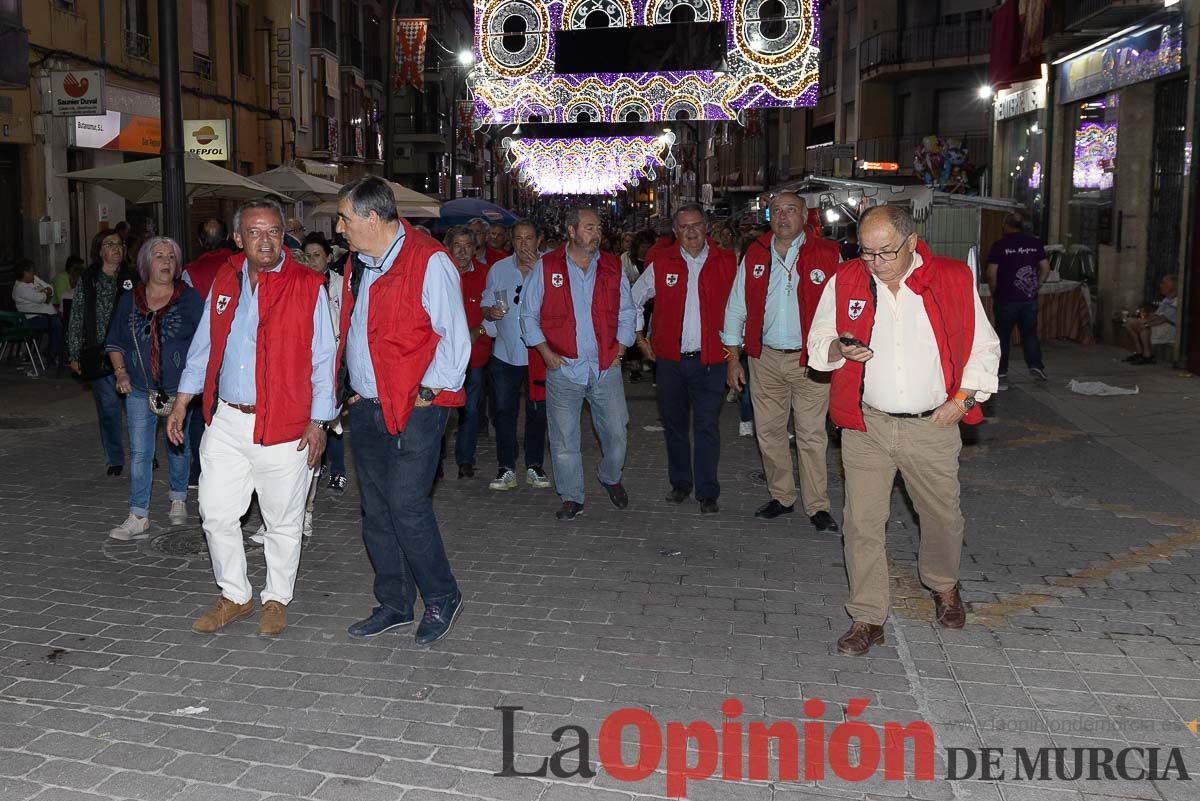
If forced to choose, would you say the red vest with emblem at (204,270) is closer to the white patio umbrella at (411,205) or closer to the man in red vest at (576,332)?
the man in red vest at (576,332)

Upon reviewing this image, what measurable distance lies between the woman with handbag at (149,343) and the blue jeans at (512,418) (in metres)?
2.31

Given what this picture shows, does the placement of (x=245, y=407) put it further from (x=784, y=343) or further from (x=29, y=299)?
(x=29, y=299)

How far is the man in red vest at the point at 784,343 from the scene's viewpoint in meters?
7.20

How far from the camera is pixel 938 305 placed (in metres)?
4.95

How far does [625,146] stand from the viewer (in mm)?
34750

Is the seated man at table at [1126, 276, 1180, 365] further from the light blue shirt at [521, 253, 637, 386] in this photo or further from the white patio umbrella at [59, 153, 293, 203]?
the white patio umbrella at [59, 153, 293, 203]

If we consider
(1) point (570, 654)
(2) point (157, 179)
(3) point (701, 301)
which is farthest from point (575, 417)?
(2) point (157, 179)

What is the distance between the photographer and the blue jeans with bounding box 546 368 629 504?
7.45m

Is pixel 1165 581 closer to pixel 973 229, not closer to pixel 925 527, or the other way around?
pixel 925 527

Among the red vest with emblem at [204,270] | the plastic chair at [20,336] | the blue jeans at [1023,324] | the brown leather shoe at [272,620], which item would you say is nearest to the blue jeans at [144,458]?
the red vest with emblem at [204,270]

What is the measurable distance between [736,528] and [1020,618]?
2116 millimetres

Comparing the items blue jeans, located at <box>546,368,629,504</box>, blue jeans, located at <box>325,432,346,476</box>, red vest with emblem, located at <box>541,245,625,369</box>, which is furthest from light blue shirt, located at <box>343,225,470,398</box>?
blue jeans, located at <box>325,432,346,476</box>

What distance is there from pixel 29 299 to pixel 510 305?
9.10m

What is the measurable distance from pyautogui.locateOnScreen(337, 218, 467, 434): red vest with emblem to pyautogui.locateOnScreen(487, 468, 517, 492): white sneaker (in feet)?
11.4
